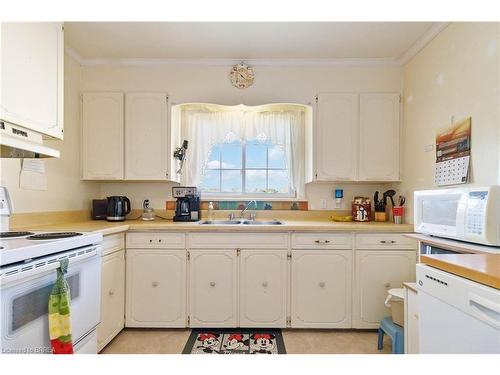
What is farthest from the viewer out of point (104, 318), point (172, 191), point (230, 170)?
point (230, 170)

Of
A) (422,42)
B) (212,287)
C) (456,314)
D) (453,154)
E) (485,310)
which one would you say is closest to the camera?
(485,310)

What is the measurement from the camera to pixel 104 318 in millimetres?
2035

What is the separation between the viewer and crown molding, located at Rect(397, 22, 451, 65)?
7.19 ft

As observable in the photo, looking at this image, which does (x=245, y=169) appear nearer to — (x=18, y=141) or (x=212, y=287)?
(x=212, y=287)

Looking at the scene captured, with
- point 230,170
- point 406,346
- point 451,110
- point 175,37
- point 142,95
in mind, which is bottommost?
point 406,346

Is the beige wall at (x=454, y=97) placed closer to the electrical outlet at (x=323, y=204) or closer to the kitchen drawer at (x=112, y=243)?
the electrical outlet at (x=323, y=204)

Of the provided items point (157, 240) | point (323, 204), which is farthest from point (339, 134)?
point (157, 240)

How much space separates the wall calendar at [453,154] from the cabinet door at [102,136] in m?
2.73

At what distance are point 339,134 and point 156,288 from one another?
2.13m

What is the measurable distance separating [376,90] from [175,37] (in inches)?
77.2

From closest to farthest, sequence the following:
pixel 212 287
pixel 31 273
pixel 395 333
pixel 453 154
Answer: pixel 31 273 → pixel 395 333 → pixel 453 154 → pixel 212 287

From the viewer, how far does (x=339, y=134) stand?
268 cm
